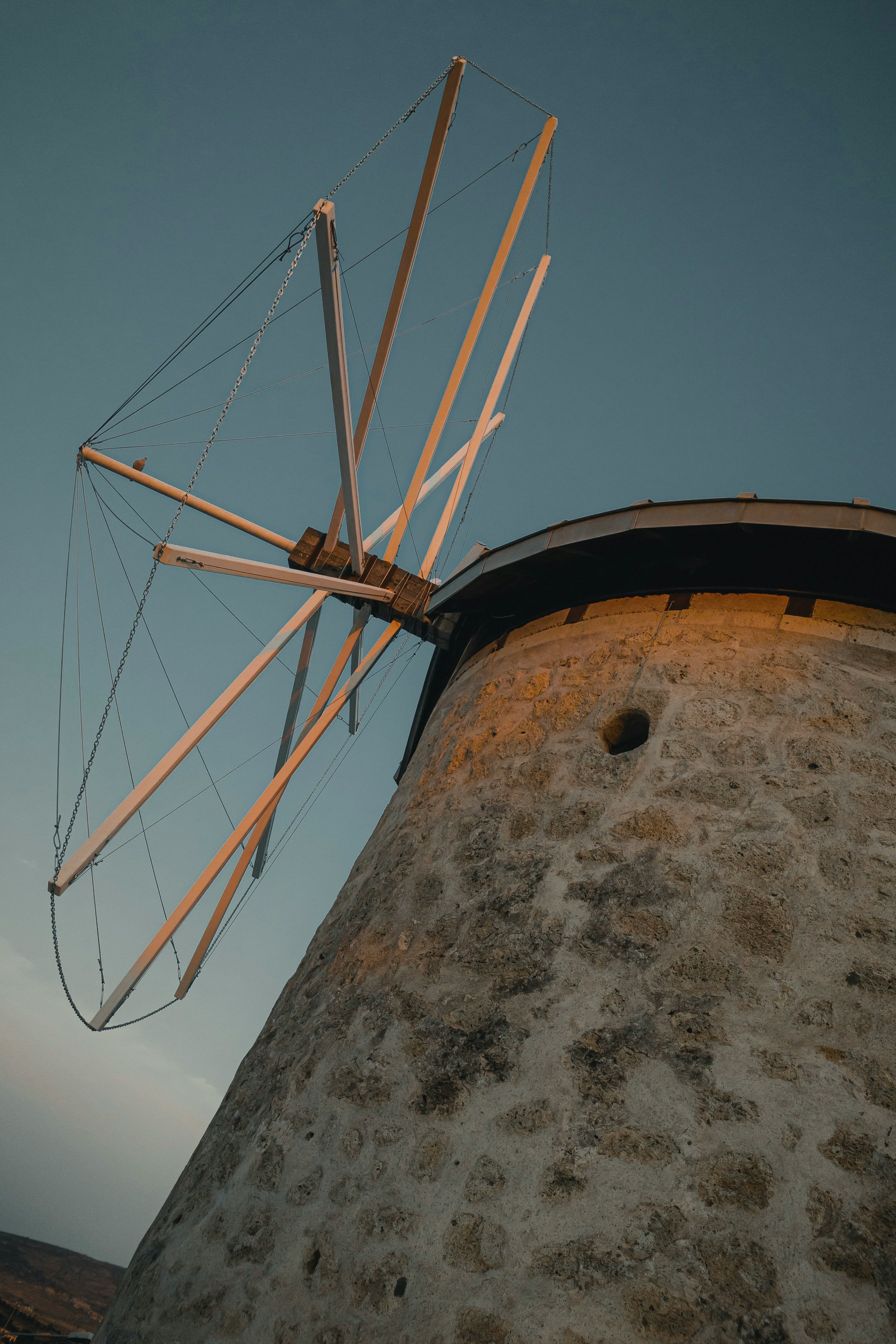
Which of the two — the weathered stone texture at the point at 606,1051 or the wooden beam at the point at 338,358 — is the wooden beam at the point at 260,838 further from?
the weathered stone texture at the point at 606,1051

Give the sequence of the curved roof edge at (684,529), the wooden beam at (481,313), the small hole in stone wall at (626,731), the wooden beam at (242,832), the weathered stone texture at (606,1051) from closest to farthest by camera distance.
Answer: the weathered stone texture at (606,1051) → the curved roof edge at (684,529) → the small hole in stone wall at (626,731) → the wooden beam at (242,832) → the wooden beam at (481,313)

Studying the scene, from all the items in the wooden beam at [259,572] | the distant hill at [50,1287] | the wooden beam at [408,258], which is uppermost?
the wooden beam at [408,258]

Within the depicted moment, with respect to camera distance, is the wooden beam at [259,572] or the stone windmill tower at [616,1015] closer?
the stone windmill tower at [616,1015]

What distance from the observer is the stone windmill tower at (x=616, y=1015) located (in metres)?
3.05

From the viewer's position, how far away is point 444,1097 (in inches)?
150

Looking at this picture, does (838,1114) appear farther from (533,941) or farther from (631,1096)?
(533,941)

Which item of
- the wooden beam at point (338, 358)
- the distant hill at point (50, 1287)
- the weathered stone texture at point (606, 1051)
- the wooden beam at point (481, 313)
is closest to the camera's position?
the weathered stone texture at point (606, 1051)

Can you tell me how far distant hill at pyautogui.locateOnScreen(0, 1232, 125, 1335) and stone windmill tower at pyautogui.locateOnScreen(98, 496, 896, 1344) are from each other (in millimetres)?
8435

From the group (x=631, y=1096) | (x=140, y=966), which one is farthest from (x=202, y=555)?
(x=631, y=1096)

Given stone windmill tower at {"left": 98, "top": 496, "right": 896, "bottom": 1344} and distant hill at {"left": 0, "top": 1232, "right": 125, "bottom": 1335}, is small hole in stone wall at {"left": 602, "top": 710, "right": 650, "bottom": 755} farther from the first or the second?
distant hill at {"left": 0, "top": 1232, "right": 125, "bottom": 1335}

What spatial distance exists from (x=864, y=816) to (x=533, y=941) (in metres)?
1.72

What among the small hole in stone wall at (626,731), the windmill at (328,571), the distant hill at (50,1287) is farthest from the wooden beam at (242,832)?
the distant hill at (50,1287)

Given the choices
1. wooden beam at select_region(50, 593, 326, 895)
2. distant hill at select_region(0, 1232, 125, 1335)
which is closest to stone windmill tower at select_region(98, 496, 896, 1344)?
wooden beam at select_region(50, 593, 326, 895)

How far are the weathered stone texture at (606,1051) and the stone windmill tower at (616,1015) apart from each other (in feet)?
0.04
